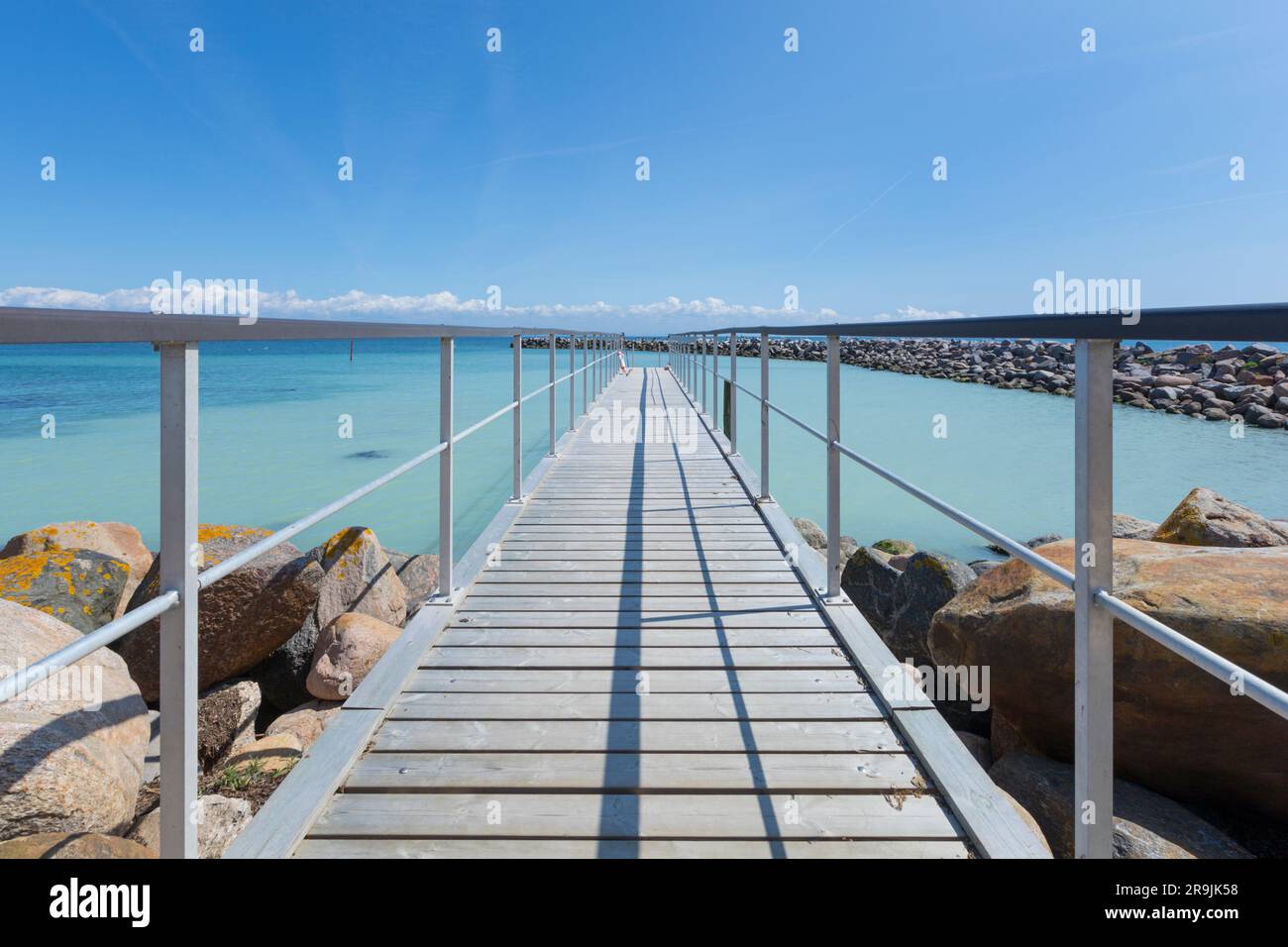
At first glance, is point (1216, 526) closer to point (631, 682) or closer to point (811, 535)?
point (811, 535)

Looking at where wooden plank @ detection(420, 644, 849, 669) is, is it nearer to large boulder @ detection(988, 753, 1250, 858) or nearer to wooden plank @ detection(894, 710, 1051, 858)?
wooden plank @ detection(894, 710, 1051, 858)

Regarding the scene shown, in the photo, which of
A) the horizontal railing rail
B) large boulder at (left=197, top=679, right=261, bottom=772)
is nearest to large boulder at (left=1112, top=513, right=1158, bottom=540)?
the horizontal railing rail

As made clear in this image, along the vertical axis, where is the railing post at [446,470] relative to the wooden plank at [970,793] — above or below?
above

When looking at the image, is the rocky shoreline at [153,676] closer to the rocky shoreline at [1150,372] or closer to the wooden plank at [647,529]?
the wooden plank at [647,529]

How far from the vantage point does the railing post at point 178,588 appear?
1042 mm

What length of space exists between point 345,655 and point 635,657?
153 centimetres

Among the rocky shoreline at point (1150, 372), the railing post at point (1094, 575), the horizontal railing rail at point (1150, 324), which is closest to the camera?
the horizontal railing rail at point (1150, 324)

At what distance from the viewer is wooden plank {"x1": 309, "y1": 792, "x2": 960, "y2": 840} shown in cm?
149

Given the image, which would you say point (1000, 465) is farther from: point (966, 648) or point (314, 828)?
point (314, 828)

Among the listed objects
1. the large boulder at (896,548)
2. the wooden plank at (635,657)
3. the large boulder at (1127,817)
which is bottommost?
the large boulder at (1127,817)

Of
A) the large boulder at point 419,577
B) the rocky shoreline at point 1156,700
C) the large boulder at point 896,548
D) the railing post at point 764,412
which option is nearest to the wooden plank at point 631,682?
the rocky shoreline at point 1156,700

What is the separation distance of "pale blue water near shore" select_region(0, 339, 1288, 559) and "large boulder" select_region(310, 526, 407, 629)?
169 centimetres

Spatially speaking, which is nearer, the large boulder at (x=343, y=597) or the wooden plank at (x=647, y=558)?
the wooden plank at (x=647, y=558)

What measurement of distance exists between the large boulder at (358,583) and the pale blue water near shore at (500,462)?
1690mm
